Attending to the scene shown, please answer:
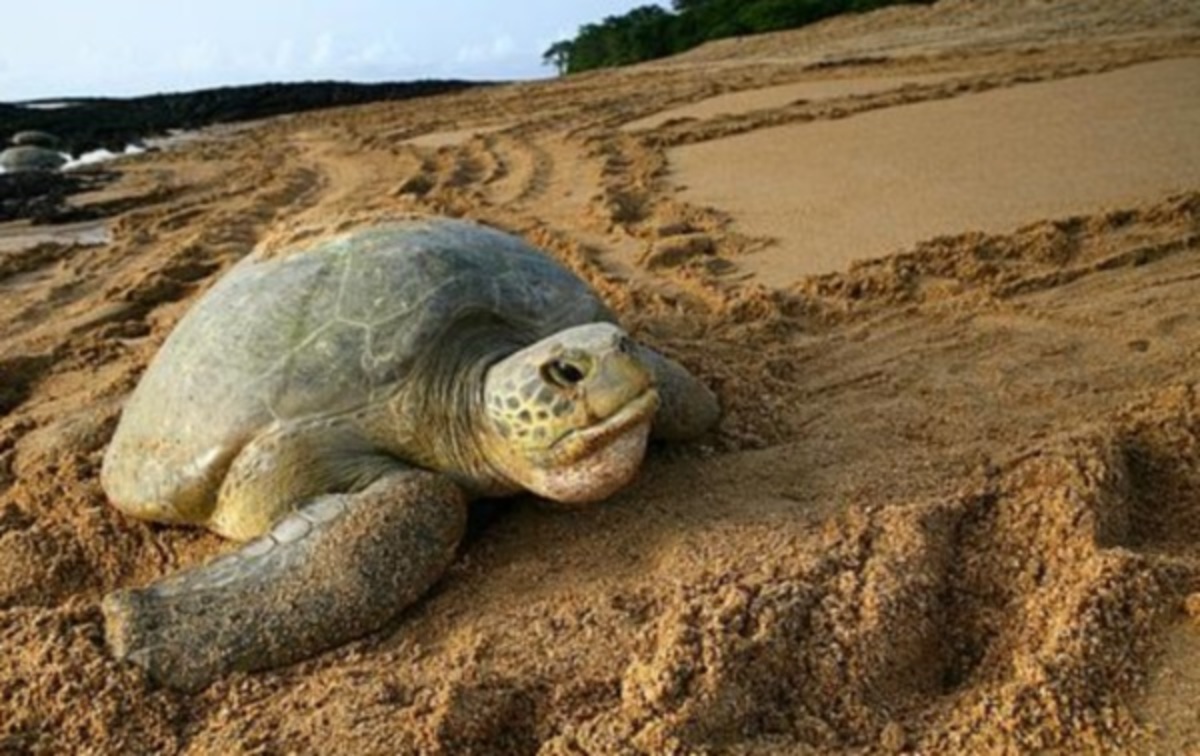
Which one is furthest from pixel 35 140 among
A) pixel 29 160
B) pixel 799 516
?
pixel 799 516

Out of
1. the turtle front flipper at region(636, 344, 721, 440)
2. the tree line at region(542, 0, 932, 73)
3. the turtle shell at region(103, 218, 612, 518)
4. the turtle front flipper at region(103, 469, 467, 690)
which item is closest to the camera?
the turtle front flipper at region(103, 469, 467, 690)

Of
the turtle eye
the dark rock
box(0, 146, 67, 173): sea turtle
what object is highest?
the dark rock

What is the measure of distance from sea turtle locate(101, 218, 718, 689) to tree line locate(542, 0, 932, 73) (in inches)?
822

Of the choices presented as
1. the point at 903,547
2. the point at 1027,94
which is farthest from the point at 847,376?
the point at 1027,94

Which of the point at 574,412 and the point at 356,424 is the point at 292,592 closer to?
the point at 356,424

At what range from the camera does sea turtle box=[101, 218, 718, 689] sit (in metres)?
2.41

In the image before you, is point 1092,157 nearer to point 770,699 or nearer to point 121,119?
point 770,699

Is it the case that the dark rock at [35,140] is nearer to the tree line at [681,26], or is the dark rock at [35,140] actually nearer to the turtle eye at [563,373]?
the tree line at [681,26]

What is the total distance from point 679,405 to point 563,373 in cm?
68

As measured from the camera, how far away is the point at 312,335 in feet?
9.64

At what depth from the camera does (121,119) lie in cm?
2330

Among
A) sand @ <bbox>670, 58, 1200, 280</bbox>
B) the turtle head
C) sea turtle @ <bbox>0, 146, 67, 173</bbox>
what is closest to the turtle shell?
the turtle head

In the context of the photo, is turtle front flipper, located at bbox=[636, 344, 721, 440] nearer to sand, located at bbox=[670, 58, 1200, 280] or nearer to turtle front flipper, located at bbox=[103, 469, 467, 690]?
turtle front flipper, located at bbox=[103, 469, 467, 690]

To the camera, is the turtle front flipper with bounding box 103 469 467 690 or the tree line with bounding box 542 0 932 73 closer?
the turtle front flipper with bounding box 103 469 467 690
